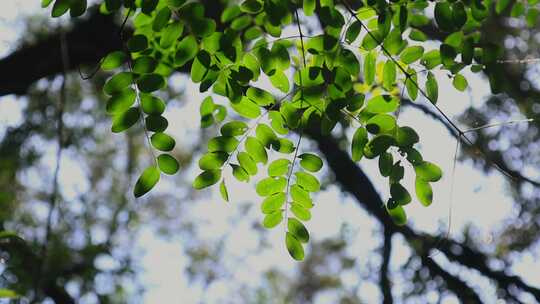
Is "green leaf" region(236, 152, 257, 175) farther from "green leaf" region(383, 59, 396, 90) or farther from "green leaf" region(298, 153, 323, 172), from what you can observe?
"green leaf" region(383, 59, 396, 90)

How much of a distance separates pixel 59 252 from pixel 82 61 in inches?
85.2

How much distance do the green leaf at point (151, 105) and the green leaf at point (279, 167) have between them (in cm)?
39

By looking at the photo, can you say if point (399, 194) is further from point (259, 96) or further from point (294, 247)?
point (259, 96)

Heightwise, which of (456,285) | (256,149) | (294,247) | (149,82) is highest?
(149,82)

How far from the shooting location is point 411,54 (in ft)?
6.12

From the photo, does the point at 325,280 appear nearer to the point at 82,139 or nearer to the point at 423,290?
the point at 82,139

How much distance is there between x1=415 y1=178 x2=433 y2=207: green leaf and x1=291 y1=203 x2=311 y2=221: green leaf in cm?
36

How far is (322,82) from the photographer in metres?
1.66

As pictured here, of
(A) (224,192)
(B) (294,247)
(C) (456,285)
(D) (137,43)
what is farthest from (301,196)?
(C) (456,285)

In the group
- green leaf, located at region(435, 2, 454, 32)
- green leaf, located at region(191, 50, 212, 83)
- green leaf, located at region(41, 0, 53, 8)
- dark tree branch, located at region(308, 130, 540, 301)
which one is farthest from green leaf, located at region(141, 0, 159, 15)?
dark tree branch, located at region(308, 130, 540, 301)

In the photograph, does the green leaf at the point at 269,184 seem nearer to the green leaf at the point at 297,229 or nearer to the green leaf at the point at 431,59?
the green leaf at the point at 297,229

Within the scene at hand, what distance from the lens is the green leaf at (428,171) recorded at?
5.23 feet

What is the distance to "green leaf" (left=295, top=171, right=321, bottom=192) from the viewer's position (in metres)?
1.79

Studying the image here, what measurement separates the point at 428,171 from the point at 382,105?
232 mm
